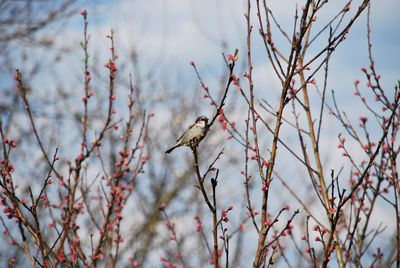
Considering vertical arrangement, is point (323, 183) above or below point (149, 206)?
below

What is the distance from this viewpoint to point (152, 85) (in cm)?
1415

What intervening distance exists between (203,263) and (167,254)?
1329 mm

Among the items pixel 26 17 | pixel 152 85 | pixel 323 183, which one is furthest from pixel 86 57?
pixel 152 85

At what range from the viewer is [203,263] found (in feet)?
37.0

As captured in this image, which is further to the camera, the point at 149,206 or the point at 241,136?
the point at 149,206

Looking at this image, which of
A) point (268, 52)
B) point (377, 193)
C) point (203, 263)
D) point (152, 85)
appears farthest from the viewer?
point (152, 85)

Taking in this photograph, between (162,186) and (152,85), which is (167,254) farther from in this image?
(152,85)

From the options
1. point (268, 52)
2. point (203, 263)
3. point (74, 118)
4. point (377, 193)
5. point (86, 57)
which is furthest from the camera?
point (74, 118)

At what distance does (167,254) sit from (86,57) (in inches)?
348


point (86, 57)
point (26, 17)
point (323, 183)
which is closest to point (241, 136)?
point (323, 183)

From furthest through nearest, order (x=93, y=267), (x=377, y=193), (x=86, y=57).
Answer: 1. (x=86, y=57)
2. (x=377, y=193)
3. (x=93, y=267)

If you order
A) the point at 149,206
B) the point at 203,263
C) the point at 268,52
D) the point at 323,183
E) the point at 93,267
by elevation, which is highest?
the point at 149,206

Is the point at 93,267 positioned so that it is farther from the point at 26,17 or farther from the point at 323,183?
the point at 26,17

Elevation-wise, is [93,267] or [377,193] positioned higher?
[377,193]
